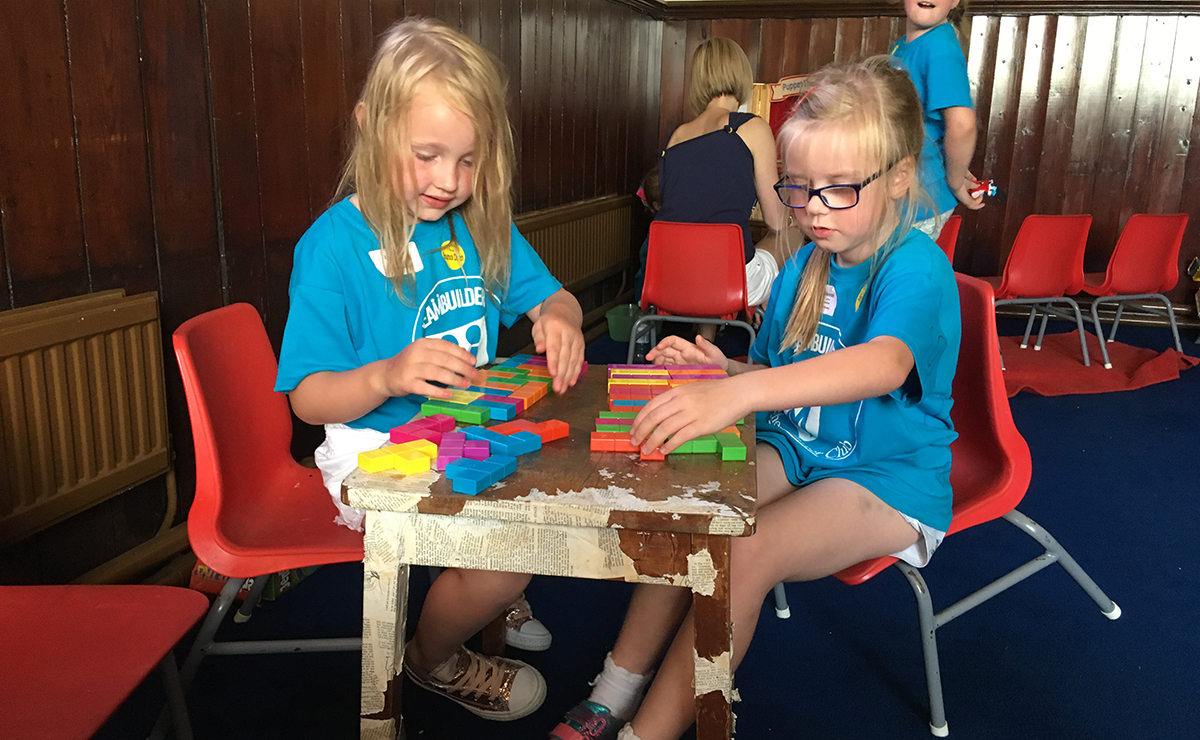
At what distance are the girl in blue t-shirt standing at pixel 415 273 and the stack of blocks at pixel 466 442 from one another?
0.50ft

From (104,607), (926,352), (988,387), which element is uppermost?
(926,352)

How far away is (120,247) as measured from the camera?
204 cm

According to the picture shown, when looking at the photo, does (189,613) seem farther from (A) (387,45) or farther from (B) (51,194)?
(B) (51,194)

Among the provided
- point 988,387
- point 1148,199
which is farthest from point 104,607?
point 1148,199

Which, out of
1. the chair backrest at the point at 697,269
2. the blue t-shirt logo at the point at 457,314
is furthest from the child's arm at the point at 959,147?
the blue t-shirt logo at the point at 457,314

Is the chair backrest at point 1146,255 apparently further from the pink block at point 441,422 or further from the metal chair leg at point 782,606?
the pink block at point 441,422

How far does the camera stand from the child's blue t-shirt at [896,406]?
1.43 m

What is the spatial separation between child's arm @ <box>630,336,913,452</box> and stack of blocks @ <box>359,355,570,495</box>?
15 centimetres

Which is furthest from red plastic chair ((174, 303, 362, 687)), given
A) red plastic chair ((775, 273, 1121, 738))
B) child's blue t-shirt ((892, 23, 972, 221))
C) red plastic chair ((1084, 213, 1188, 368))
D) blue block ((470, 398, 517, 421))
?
red plastic chair ((1084, 213, 1188, 368))

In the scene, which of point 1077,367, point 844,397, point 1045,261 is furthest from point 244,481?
point 1077,367

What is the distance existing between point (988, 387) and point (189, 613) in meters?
1.41

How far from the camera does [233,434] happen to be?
1.57 metres

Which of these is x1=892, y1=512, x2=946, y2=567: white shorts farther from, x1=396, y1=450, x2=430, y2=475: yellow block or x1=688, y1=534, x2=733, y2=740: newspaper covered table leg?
x1=396, y1=450, x2=430, y2=475: yellow block

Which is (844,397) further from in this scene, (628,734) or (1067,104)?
(1067,104)
